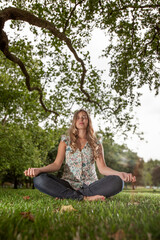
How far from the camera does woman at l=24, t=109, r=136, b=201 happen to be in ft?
13.8

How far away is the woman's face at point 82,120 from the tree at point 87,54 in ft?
11.1

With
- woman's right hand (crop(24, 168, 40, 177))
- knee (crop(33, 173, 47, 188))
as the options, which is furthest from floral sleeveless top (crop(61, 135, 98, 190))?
woman's right hand (crop(24, 168, 40, 177))

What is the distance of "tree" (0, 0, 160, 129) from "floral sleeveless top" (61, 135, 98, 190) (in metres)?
4.30

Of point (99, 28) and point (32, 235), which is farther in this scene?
point (99, 28)

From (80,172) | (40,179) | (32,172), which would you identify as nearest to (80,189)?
(80,172)

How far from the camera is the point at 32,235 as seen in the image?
1.53 m

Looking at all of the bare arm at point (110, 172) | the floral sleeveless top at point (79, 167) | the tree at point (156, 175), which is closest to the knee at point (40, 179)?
the floral sleeveless top at point (79, 167)

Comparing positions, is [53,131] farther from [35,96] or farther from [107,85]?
[107,85]

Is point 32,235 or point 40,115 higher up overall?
point 40,115

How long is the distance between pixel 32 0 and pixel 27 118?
21.4ft

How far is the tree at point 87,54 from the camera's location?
25.1 ft

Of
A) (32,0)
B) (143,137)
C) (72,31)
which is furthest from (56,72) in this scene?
(143,137)

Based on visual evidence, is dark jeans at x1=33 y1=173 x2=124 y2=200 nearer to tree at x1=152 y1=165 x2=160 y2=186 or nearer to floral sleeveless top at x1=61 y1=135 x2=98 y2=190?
floral sleeveless top at x1=61 y1=135 x2=98 y2=190

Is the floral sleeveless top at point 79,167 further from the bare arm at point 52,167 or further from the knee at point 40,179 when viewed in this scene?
the knee at point 40,179
